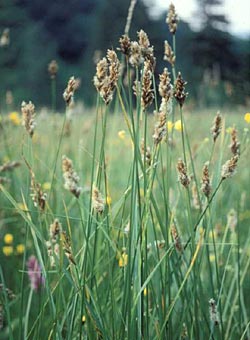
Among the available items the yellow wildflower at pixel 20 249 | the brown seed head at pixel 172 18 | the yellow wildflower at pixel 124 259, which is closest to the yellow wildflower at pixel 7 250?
the yellow wildflower at pixel 20 249

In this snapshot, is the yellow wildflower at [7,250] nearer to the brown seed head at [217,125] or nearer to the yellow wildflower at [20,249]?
the yellow wildflower at [20,249]

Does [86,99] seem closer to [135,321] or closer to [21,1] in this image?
[21,1]

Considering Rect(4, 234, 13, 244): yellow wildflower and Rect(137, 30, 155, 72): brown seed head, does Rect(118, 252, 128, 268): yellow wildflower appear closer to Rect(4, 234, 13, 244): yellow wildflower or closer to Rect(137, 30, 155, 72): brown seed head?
Rect(137, 30, 155, 72): brown seed head

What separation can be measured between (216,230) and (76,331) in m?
0.84

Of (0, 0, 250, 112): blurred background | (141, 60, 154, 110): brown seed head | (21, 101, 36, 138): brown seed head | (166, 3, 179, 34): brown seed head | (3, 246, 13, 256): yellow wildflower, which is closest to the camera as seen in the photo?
(141, 60, 154, 110): brown seed head

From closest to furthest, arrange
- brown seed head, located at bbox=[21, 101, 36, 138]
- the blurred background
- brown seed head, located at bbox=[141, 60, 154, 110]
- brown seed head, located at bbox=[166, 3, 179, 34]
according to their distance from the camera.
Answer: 1. brown seed head, located at bbox=[141, 60, 154, 110]
2. brown seed head, located at bbox=[21, 101, 36, 138]
3. brown seed head, located at bbox=[166, 3, 179, 34]
4. the blurred background

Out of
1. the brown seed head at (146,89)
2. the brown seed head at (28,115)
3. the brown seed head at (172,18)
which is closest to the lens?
the brown seed head at (146,89)

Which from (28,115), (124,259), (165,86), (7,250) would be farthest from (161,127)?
(7,250)

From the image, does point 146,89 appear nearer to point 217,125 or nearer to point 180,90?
point 180,90

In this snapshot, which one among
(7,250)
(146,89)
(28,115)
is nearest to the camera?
(146,89)

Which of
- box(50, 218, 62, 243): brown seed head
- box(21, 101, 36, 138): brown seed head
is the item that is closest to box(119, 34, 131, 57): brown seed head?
box(21, 101, 36, 138): brown seed head

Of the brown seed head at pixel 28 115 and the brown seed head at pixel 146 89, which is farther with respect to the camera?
the brown seed head at pixel 28 115

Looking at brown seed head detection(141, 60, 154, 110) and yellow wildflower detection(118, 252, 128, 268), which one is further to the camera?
yellow wildflower detection(118, 252, 128, 268)

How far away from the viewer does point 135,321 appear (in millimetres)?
1127
